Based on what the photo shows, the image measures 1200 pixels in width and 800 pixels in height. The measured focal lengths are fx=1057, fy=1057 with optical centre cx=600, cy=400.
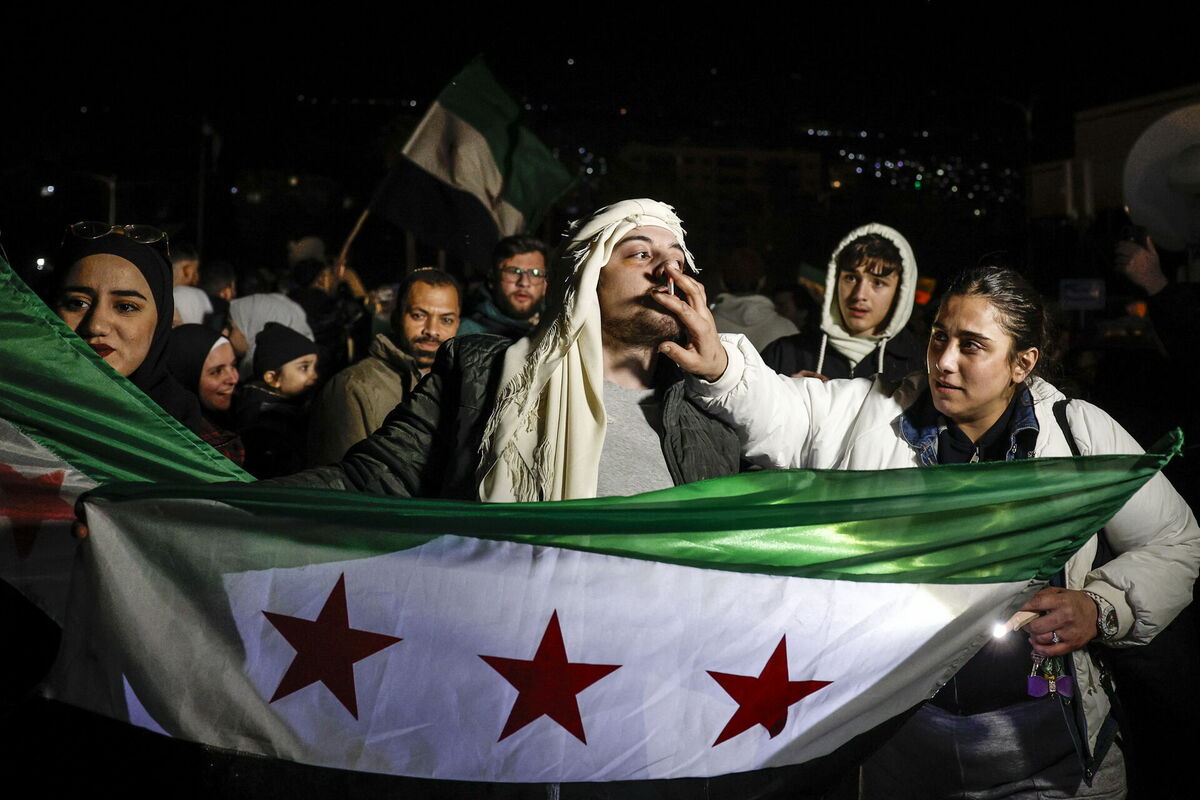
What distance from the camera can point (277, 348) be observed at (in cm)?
530

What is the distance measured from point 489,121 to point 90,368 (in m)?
5.07

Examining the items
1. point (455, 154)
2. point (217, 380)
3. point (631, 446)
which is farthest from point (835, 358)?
point (455, 154)

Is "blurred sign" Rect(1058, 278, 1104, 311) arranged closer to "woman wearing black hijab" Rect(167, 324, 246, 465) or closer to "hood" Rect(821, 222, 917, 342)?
"hood" Rect(821, 222, 917, 342)

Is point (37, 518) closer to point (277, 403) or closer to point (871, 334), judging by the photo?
point (277, 403)

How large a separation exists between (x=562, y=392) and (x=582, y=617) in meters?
0.65

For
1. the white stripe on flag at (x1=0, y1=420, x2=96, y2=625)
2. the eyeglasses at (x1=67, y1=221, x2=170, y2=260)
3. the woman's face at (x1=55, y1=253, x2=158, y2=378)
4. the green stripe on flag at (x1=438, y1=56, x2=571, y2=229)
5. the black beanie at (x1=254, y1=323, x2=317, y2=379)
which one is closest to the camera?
the white stripe on flag at (x1=0, y1=420, x2=96, y2=625)

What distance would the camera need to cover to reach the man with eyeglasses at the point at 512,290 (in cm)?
583

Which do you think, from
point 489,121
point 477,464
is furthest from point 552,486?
point 489,121

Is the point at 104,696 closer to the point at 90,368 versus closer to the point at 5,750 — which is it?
the point at 5,750

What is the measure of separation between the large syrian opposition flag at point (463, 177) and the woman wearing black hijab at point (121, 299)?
3.98 m

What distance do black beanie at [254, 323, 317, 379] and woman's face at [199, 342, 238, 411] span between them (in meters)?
0.37

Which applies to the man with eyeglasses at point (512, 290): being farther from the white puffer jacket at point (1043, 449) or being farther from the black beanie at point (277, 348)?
the white puffer jacket at point (1043, 449)

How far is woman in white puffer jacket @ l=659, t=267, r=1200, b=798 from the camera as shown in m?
2.60

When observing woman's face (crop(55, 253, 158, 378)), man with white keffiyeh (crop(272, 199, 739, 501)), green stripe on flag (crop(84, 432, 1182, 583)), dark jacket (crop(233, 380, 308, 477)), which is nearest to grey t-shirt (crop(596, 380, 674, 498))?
man with white keffiyeh (crop(272, 199, 739, 501))
